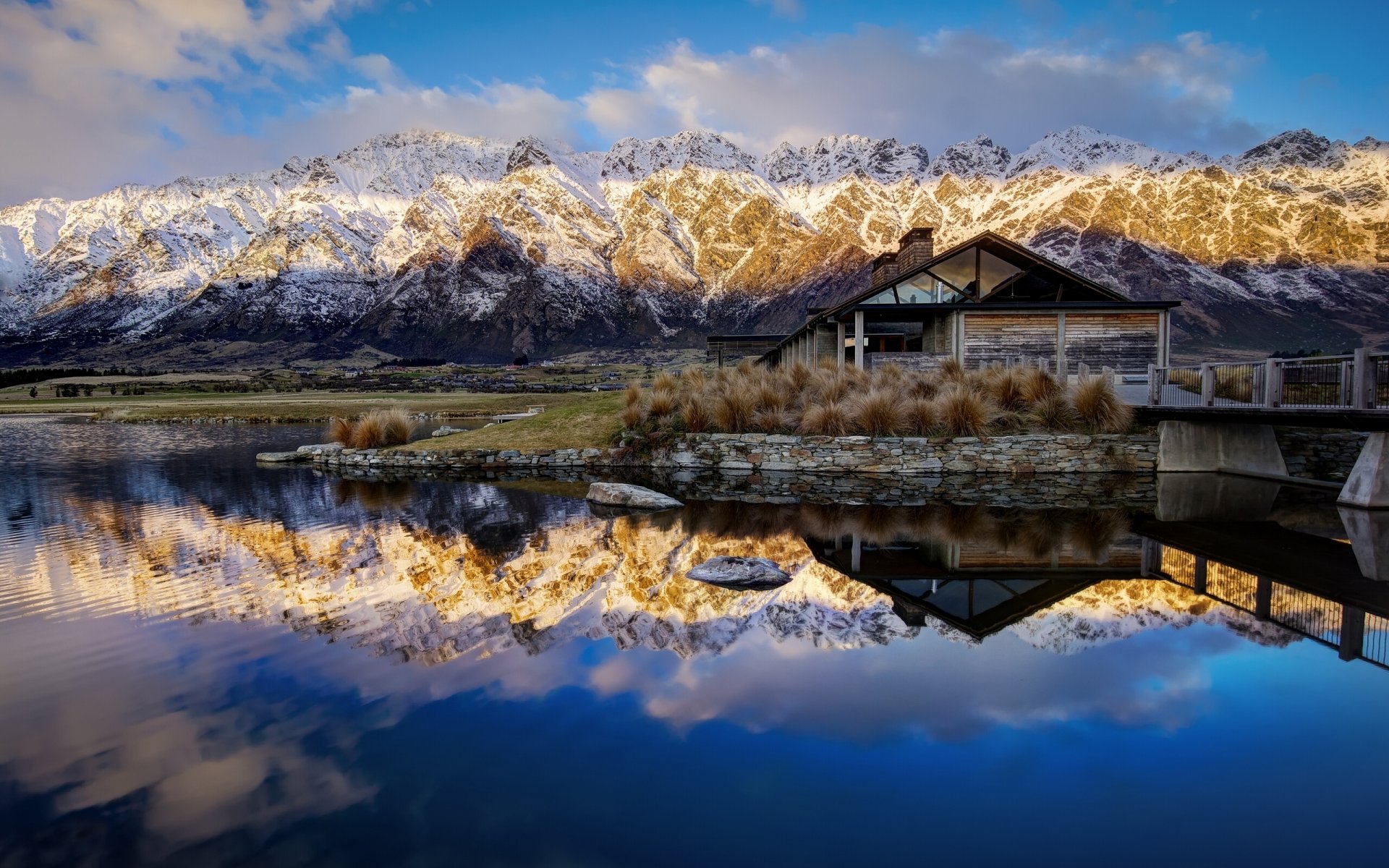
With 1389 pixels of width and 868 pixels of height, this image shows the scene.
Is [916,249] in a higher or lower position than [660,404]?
higher

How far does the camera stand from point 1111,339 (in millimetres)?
28062

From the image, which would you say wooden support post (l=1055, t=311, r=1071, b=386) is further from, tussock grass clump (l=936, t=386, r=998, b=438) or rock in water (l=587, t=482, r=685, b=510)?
rock in water (l=587, t=482, r=685, b=510)

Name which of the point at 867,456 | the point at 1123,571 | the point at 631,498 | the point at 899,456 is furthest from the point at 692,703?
the point at 899,456

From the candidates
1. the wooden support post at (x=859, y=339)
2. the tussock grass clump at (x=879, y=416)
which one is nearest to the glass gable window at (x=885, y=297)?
the wooden support post at (x=859, y=339)

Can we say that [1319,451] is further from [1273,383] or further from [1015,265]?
[1015,265]

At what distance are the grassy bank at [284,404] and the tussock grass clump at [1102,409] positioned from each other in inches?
902

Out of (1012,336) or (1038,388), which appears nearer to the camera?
(1038,388)

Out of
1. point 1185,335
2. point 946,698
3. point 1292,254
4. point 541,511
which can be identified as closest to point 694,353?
point 1185,335

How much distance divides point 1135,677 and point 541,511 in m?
10.7

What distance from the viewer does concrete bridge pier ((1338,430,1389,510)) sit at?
13.2 meters

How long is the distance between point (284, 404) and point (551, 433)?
105 ft

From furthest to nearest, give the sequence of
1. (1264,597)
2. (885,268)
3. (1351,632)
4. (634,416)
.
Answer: (885,268)
(634,416)
(1264,597)
(1351,632)

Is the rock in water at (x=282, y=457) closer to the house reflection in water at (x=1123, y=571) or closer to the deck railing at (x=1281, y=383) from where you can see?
the house reflection in water at (x=1123, y=571)

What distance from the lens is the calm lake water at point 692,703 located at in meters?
4.27
